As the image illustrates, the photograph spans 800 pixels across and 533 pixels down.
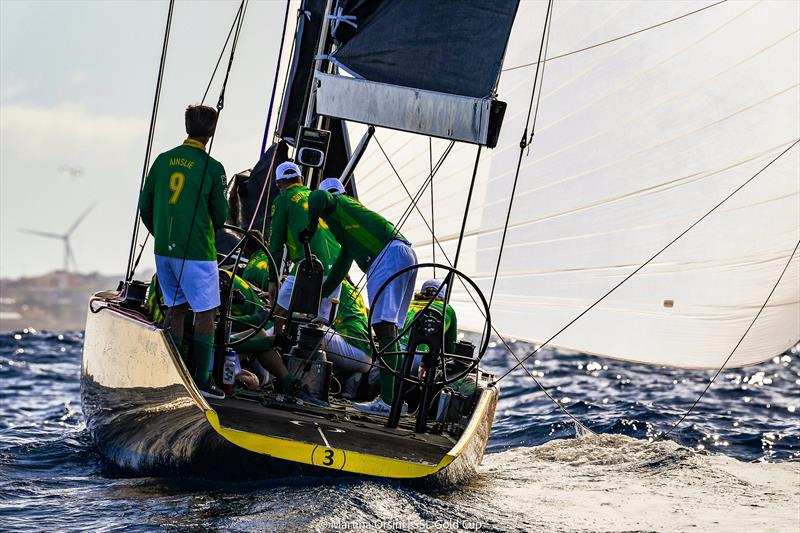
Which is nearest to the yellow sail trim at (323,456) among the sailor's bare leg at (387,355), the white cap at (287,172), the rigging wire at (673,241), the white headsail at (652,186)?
the sailor's bare leg at (387,355)

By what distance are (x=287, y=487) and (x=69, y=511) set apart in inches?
38.3

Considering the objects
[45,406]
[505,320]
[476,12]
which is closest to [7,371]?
[45,406]

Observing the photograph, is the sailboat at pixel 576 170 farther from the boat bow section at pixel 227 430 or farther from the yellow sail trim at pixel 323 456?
the yellow sail trim at pixel 323 456

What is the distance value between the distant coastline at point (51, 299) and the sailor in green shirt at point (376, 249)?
313 ft

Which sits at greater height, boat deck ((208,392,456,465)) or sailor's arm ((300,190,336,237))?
sailor's arm ((300,190,336,237))

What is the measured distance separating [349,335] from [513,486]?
1557 millimetres

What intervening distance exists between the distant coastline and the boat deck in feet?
313

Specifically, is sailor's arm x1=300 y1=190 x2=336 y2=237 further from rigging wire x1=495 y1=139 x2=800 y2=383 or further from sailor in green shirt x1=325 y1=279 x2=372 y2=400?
rigging wire x1=495 y1=139 x2=800 y2=383

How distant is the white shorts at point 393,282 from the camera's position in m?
6.21

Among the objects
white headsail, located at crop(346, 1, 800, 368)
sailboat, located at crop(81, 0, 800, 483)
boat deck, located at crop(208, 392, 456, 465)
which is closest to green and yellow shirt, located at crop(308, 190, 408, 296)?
sailboat, located at crop(81, 0, 800, 483)

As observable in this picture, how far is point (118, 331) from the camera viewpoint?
6520 mm

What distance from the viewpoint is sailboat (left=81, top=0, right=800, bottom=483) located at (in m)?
6.47

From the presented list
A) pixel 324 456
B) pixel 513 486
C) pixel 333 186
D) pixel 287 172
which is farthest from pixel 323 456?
pixel 287 172

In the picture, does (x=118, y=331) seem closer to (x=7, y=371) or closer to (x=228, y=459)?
(x=228, y=459)
